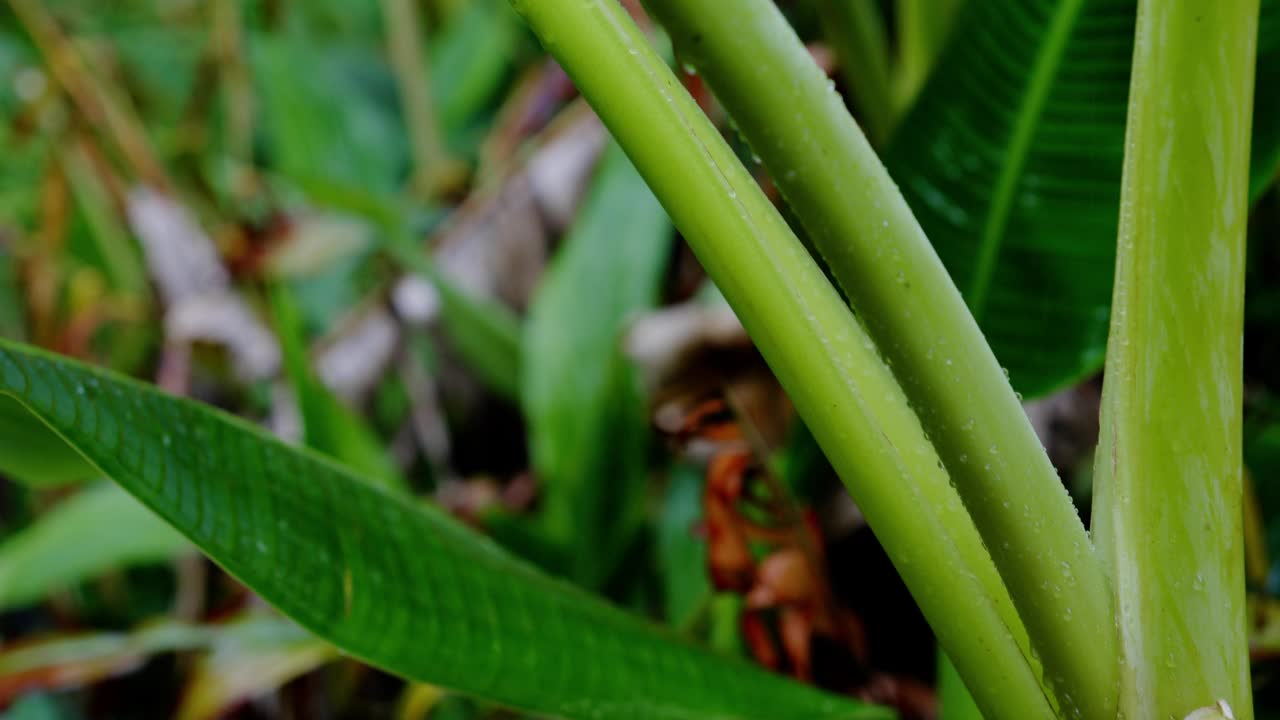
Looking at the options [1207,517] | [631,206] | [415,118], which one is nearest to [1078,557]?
[1207,517]

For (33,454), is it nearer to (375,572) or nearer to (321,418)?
(375,572)

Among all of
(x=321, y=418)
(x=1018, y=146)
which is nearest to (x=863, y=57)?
(x=1018, y=146)

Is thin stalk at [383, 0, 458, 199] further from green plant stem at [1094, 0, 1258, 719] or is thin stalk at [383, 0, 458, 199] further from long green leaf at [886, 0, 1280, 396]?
green plant stem at [1094, 0, 1258, 719]

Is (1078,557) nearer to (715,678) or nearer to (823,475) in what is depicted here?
(715,678)

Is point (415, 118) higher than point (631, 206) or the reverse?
higher

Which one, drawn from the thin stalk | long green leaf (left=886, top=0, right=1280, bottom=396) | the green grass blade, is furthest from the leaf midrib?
the thin stalk
